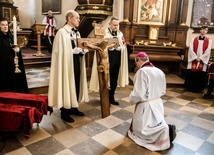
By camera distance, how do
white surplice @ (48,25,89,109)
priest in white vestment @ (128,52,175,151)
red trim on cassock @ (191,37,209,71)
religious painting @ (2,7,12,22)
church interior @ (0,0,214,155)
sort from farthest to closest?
religious painting @ (2,7,12,22) → red trim on cassock @ (191,37,209,71) → white surplice @ (48,25,89,109) → church interior @ (0,0,214,155) → priest in white vestment @ (128,52,175,151)

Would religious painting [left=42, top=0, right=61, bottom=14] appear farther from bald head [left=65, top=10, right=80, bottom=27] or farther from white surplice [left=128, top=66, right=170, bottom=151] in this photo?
white surplice [left=128, top=66, right=170, bottom=151]

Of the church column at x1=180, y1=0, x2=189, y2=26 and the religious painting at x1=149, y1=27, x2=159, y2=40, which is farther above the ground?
the church column at x1=180, y1=0, x2=189, y2=26

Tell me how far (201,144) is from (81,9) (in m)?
5.32

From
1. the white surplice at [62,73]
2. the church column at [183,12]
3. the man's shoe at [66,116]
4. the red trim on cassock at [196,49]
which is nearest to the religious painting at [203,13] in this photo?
the church column at [183,12]

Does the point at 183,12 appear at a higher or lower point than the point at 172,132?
higher

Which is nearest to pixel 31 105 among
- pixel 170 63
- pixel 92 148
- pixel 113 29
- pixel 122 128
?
pixel 92 148

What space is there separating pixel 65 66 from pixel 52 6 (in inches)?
284

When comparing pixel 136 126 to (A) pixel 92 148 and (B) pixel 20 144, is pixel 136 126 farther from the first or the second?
(B) pixel 20 144

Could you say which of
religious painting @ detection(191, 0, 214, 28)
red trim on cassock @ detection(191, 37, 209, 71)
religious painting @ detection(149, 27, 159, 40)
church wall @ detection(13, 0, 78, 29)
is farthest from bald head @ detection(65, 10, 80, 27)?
church wall @ detection(13, 0, 78, 29)

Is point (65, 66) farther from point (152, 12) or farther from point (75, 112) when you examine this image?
point (152, 12)

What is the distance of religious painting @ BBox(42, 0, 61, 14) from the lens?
884 cm

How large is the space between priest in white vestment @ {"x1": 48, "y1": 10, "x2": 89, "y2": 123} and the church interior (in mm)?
419

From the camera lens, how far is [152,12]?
6484 mm

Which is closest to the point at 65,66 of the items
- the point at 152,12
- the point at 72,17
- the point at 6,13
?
the point at 72,17
